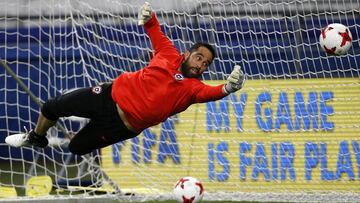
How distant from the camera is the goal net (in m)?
10.6

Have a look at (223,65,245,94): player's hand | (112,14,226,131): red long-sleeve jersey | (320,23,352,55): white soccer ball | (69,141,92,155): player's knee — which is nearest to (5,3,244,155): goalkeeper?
(112,14,226,131): red long-sleeve jersey

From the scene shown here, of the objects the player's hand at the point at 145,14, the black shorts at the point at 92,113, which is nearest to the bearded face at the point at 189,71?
the player's hand at the point at 145,14

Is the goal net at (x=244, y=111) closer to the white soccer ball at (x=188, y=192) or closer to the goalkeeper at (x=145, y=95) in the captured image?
the white soccer ball at (x=188, y=192)

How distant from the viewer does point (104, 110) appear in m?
8.10

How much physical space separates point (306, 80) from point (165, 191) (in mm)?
2164

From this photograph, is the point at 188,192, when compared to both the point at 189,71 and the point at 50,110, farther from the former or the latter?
the point at 50,110

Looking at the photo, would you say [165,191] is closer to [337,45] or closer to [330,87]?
[330,87]

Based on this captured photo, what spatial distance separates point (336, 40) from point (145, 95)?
1833 mm

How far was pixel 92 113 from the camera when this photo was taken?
8.13 metres

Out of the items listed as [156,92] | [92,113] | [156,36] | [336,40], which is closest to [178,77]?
[156,92]

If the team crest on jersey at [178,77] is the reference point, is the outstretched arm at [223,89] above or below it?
below

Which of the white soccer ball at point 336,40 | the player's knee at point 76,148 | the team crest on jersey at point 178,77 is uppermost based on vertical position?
the white soccer ball at point 336,40

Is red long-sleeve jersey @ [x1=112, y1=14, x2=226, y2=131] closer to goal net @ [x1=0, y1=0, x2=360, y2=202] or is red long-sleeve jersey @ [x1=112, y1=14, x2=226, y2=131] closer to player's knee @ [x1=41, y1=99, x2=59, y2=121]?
player's knee @ [x1=41, y1=99, x2=59, y2=121]

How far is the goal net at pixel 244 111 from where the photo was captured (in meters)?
10.6
